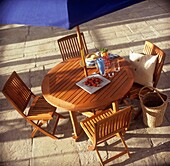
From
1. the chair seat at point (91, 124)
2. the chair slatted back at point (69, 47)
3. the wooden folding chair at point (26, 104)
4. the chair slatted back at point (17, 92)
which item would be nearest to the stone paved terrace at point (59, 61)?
the wooden folding chair at point (26, 104)

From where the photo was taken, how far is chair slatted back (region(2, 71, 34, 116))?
375 cm

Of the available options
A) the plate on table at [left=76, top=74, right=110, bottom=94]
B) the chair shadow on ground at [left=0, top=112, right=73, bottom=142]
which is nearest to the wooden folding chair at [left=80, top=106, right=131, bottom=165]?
the plate on table at [left=76, top=74, right=110, bottom=94]

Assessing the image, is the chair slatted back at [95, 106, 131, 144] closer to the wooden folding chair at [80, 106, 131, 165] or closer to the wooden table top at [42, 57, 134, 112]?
the wooden folding chair at [80, 106, 131, 165]

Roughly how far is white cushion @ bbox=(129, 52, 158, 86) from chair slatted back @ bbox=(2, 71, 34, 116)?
5.64ft

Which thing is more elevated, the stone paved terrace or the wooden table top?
the wooden table top

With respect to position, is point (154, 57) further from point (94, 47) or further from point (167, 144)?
point (94, 47)

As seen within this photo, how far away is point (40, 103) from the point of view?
416 cm

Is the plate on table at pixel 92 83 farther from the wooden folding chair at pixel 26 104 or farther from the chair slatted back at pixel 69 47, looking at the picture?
the chair slatted back at pixel 69 47

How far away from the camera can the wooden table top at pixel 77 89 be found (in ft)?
11.2

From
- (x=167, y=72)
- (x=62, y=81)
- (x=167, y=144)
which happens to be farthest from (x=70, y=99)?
(x=167, y=72)

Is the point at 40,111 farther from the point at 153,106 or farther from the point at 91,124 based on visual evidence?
the point at 153,106

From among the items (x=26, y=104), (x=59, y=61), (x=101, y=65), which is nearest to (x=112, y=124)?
(x=101, y=65)

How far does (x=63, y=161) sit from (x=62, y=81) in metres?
1.13

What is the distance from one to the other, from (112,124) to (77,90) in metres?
0.75
